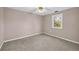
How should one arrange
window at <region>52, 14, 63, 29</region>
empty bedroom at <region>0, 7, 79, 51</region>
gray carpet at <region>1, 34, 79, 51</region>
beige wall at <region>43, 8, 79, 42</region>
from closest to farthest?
1. gray carpet at <region>1, 34, 79, 51</region>
2. empty bedroom at <region>0, 7, 79, 51</region>
3. beige wall at <region>43, 8, 79, 42</region>
4. window at <region>52, 14, 63, 29</region>

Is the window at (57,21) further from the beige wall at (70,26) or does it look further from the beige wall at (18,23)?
A: the beige wall at (18,23)

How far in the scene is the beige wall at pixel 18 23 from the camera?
9.79 ft

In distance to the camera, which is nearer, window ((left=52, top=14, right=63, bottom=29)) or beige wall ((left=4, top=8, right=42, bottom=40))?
beige wall ((left=4, top=8, right=42, bottom=40))

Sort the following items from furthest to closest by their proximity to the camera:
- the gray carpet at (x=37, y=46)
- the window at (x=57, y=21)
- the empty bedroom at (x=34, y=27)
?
the window at (x=57, y=21)
the empty bedroom at (x=34, y=27)
the gray carpet at (x=37, y=46)

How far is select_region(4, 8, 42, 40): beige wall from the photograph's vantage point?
2.99 m

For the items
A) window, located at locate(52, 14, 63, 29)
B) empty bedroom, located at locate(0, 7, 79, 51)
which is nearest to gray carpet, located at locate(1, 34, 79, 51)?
empty bedroom, located at locate(0, 7, 79, 51)

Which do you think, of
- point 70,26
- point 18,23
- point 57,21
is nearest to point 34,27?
point 18,23

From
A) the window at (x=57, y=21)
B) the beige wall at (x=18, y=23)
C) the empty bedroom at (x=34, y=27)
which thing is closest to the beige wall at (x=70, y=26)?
the empty bedroom at (x=34, y=27)

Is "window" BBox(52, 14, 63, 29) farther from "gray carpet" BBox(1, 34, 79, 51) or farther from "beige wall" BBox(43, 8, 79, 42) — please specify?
"gray carpet" BBox(1, 34, 79, 51)

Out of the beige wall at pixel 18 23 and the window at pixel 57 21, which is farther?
the window at pixel 57 21

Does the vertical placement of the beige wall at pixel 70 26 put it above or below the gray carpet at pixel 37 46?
above

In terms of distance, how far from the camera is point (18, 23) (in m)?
3.59

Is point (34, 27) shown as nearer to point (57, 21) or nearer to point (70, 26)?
point (57, 21)
